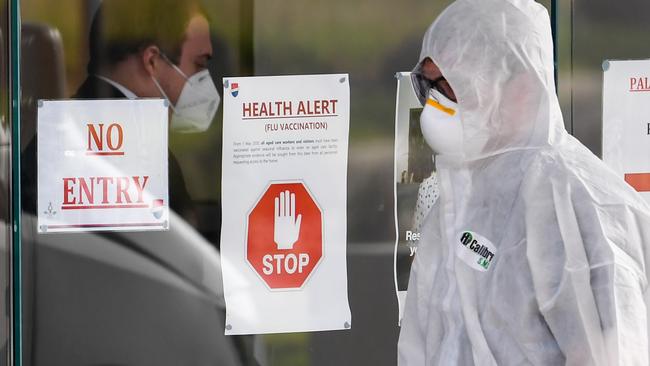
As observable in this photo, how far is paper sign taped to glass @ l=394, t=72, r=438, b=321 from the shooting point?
3729 mm

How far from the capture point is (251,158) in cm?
368

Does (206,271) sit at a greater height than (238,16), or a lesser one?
lesser

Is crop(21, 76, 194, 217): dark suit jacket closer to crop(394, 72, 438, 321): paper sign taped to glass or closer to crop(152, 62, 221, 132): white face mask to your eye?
crop(152, 62, 221, 132): white face mask

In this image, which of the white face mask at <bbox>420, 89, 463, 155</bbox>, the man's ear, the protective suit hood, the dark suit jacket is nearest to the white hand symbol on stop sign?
the dark suit jacket

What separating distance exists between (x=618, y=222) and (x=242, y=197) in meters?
1.47

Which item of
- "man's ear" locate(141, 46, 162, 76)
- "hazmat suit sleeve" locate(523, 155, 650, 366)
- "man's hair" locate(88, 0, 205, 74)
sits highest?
"man's hair" locate(88, 0, 205, 74)

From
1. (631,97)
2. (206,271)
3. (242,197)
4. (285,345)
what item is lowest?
(285,345)

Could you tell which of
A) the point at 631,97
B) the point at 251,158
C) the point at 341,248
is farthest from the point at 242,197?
the point at 631,97

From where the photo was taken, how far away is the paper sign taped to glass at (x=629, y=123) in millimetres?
3842

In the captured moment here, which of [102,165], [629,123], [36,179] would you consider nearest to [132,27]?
[102,165]

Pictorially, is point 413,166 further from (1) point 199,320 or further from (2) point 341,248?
(1) point 199,320

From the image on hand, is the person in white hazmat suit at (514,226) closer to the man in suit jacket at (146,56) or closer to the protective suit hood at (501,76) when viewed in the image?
the protective suit hood at (501,76)

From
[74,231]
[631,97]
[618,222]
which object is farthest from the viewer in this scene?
[631,97]

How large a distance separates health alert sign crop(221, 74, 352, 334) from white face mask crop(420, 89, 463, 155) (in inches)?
34.3
